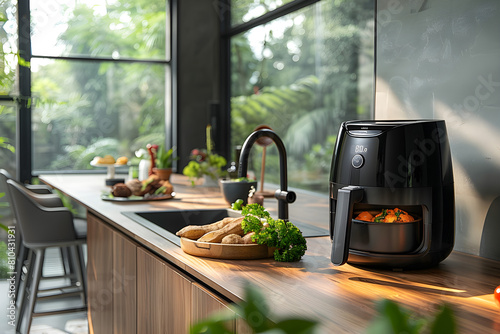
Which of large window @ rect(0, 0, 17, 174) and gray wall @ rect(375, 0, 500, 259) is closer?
gray wall @ rect(375, 0, 500, 259)

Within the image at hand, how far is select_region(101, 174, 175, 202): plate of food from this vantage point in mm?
2830

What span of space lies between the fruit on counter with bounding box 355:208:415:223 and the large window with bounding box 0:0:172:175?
3329 mm

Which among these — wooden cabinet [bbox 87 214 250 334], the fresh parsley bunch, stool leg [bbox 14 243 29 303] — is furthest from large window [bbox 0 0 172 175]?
the fresh parsley bunch

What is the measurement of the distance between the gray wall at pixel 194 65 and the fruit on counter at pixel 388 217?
3613 mm

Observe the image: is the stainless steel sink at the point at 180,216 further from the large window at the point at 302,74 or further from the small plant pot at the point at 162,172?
the large window at the point at 302,74

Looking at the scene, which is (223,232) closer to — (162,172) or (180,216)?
(180,216)

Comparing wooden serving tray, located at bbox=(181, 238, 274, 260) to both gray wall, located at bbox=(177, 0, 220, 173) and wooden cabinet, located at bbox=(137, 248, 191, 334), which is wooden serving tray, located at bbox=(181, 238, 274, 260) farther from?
gray wall, located at bbox=(177, 0, 220, 173)

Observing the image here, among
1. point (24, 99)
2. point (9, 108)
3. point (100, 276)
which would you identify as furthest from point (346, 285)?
point (9, 108)

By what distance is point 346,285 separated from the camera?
1225mm

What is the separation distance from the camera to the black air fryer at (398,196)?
1.30 meters

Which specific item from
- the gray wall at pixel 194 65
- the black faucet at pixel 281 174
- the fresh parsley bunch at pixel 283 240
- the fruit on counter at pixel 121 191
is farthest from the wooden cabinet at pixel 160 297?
the gray wall at pixel 194 65

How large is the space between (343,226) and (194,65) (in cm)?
380

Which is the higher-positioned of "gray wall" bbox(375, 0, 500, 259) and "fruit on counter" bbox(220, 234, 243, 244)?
"gray wall" bbox(375, 0, 500, 259)

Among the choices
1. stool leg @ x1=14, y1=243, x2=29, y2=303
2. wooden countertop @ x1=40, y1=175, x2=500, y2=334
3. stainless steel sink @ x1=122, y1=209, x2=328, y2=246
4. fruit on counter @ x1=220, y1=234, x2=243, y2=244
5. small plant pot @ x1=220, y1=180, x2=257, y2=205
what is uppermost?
small plant pot @ x1=220, y1=180, x2=257, y2=205
